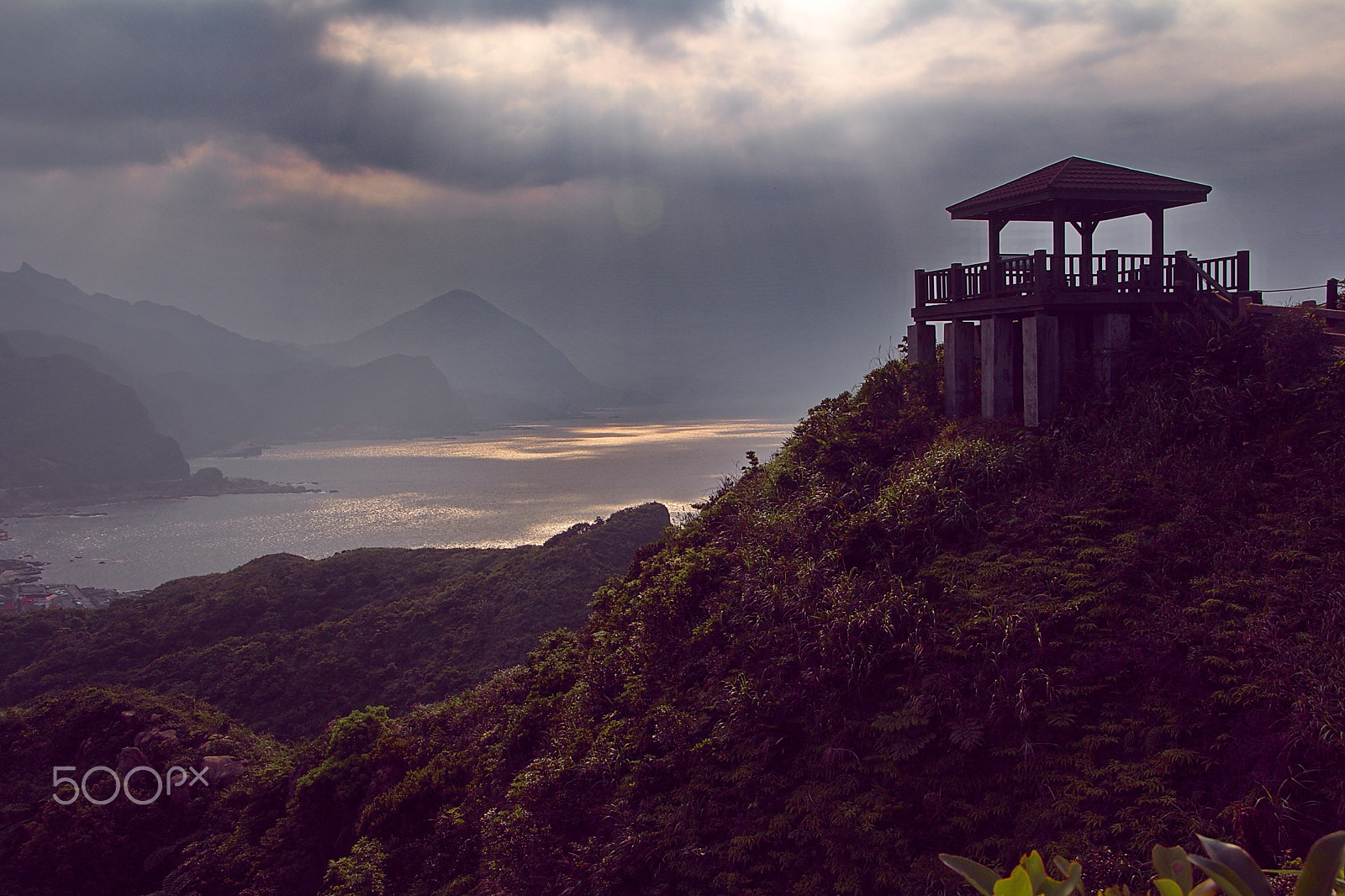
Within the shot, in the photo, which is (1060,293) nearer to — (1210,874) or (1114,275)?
(1114,275)

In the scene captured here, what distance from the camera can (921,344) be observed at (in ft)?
50.7

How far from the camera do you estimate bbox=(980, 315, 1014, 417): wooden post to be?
13.0 metres

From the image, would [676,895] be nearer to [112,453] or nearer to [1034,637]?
[1034,637]

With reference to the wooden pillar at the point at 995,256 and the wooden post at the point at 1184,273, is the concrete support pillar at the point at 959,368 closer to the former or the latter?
the wooden pillar at the point at 995,256

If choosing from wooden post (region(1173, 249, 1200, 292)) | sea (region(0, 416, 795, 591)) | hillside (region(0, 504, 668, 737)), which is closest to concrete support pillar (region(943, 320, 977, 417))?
wooden post (region(1173, 249, 1200, 292))

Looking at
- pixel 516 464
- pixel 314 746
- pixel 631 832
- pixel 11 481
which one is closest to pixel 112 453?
pixel 11 481

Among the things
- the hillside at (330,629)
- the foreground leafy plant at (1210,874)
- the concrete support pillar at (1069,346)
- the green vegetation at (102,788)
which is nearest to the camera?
the foreground leafy plant at (1210,874)

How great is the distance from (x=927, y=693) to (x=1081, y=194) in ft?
31.4

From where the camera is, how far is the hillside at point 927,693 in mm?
6168

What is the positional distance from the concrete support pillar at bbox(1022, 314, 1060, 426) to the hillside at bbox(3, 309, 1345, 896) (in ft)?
1.46

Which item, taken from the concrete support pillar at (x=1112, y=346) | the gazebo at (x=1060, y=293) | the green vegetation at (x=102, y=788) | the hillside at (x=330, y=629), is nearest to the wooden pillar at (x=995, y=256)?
the gazebo at (x=1060, y=293)

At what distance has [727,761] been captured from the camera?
774 centimetres

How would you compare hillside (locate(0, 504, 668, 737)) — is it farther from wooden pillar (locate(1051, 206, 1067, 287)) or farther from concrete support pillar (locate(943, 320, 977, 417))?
wooden pillar (locate(1051, 206, 1067, 287))

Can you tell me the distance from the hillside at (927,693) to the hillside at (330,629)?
11798 millimetres
